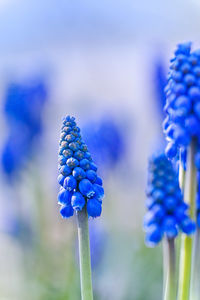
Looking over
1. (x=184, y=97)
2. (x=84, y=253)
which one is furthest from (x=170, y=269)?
(x=184, y=97)

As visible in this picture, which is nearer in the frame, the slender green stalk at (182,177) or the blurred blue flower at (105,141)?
the slender green stalk at (182,177)

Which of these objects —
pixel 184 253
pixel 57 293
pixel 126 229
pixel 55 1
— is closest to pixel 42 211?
pixel 57 293

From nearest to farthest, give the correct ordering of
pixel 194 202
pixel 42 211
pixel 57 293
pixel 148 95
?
pixel 194 202 → pixel 57 293 → pixel 42 211 → pixel 148 95

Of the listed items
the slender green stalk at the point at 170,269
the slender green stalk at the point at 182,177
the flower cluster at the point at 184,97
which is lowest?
the slender green stalk at the point at 170,269

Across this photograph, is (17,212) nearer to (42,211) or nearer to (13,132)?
(42,211)

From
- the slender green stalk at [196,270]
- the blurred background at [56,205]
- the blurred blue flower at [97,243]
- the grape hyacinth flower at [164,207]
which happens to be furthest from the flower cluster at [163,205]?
the blurred blue flower at [97,243]

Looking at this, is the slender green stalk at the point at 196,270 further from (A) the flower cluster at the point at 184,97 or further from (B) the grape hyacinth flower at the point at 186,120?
(A) the flower cluster at the point at 184,97
